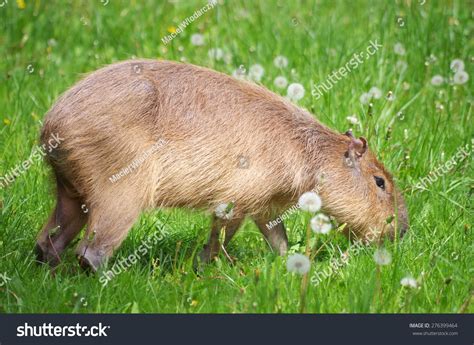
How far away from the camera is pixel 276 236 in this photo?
548cm

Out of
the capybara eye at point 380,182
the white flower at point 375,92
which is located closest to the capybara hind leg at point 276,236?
the capybara eye at point 380,182

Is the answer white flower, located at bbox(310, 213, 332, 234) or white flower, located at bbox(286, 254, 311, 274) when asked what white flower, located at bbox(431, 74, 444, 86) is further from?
white flower, located at bbox(286, 254, 311, 274)

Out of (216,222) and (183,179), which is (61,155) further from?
(216,222)

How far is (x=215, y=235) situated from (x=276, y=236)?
0.39 m

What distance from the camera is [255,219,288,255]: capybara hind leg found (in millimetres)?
5461

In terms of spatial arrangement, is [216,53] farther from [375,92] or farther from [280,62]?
[375,92]

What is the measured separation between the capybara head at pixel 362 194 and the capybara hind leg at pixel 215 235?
21.7 inches

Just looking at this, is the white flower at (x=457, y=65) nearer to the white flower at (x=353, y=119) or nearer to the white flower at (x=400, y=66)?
the white flower at (x=400, y=66)

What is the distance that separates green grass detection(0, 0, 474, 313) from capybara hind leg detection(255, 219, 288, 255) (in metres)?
0.11

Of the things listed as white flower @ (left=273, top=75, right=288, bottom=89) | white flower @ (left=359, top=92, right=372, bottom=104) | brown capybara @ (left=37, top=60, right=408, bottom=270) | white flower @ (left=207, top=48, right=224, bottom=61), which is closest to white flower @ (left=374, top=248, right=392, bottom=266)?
brown capybara @ (left=37, top=60, right=408, bottom=270)

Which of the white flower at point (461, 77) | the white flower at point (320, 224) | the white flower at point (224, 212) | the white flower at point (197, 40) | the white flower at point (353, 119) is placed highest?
the white flower at point (320, 224)

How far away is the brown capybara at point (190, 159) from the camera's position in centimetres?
477

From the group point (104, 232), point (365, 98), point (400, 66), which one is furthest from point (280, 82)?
point (104, 232)
